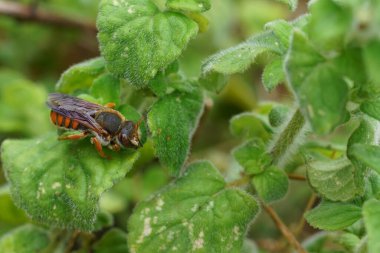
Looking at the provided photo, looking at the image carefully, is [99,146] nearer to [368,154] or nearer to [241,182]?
[241,182]

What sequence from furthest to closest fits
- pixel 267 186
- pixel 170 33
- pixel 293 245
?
pixel 293 245, pixel 267 186, pixel 170 33

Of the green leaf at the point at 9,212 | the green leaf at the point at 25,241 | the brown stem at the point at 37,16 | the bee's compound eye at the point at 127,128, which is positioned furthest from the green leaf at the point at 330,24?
the brown stem at the point at 37,16

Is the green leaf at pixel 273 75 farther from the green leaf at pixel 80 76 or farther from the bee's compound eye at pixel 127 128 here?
the green leaf at pixel 80 76

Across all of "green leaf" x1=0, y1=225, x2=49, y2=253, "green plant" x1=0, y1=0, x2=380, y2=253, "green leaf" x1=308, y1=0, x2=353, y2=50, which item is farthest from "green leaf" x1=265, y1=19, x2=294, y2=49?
"green leaf" x1=0, y1=225, x2=49, y2=253

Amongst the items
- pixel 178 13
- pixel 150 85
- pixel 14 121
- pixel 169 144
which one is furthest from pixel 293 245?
pixel 14 121

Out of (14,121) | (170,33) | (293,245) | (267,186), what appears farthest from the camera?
(14,121)

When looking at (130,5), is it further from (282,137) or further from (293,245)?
(293,245)
